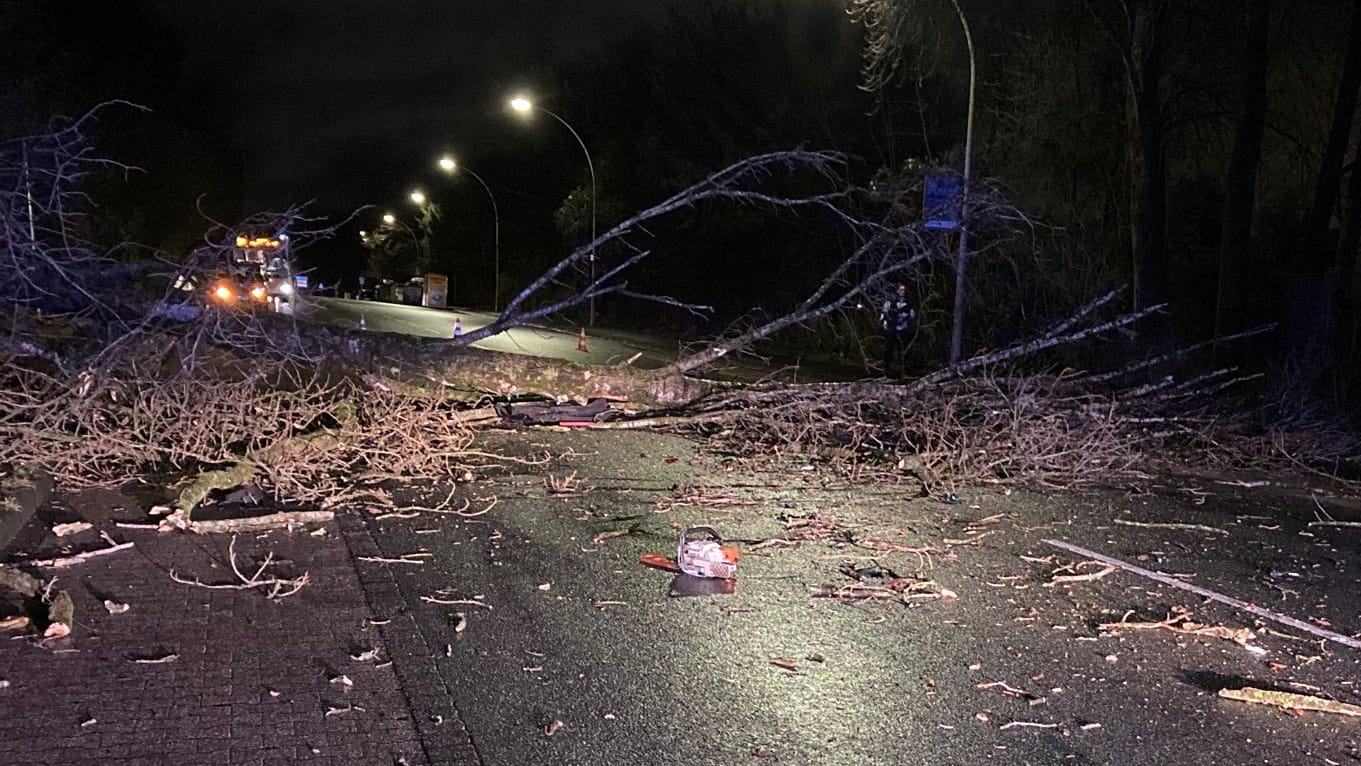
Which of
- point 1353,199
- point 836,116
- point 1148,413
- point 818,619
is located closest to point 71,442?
point 818,619

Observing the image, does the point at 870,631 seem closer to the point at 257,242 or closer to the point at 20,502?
the point at 20,502

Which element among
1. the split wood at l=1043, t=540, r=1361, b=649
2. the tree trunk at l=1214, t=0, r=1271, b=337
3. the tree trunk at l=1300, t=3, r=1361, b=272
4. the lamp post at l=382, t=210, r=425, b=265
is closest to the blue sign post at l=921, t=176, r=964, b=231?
the split wood at l=1043, t=540, r=1361, b=649

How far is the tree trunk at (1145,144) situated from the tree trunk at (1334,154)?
12.3 feet

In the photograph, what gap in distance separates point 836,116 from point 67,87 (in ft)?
72.8

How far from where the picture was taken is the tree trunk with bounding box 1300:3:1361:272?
57.6 feet

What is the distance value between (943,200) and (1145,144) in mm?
5756

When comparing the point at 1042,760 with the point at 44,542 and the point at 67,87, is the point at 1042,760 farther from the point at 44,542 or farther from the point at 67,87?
the point at 67,87

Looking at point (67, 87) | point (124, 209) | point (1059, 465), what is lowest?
point (1059, 465)

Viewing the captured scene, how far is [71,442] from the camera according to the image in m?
7.72

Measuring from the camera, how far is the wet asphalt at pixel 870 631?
4059 millimetres

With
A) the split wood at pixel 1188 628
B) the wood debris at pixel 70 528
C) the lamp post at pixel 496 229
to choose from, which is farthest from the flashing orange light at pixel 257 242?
the lamp post at pixel 496 229

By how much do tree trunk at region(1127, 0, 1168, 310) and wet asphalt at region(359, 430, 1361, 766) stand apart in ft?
28.9

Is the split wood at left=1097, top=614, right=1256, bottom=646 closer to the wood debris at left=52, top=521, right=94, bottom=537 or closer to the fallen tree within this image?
the fallen tree

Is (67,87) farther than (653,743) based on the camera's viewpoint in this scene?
Yes
